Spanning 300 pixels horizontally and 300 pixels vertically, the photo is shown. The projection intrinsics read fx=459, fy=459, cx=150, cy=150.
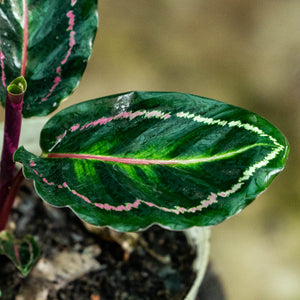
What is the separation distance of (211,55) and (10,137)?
0.86 metres

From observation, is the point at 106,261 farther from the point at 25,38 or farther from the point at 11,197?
the point at 25,38

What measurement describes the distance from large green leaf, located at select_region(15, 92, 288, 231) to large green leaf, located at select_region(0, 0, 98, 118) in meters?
0.07

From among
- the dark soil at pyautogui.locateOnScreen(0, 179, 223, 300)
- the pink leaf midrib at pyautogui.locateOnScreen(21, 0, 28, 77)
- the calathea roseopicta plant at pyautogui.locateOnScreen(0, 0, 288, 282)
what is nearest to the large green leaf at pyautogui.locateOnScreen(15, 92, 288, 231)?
the calathea roseopicta plant at pyautogui.locateOnScreen(0, 0, 288, 282)

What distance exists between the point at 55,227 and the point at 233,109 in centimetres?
50

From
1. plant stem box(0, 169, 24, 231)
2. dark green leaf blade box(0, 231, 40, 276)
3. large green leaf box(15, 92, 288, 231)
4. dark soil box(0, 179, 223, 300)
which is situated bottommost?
dark soil box(0, 179, 223, 300)

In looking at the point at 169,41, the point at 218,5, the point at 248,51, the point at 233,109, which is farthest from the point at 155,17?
the point at 233,109

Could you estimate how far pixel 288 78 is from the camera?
4.37 feet

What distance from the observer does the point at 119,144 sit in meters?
0.58

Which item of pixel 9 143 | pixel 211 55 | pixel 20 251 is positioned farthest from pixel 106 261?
pixel 211 55

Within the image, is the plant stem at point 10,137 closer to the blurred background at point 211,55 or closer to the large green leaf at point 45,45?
the large green leaf at point 45,45

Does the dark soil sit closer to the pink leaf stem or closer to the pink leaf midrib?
the pink leaf stem

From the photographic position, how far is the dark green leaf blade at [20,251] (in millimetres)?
698

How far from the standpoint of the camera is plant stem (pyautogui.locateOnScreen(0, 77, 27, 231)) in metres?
0.56

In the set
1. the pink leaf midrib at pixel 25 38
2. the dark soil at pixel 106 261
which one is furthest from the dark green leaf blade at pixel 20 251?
the pink leaf midrib at pixel 25 38
